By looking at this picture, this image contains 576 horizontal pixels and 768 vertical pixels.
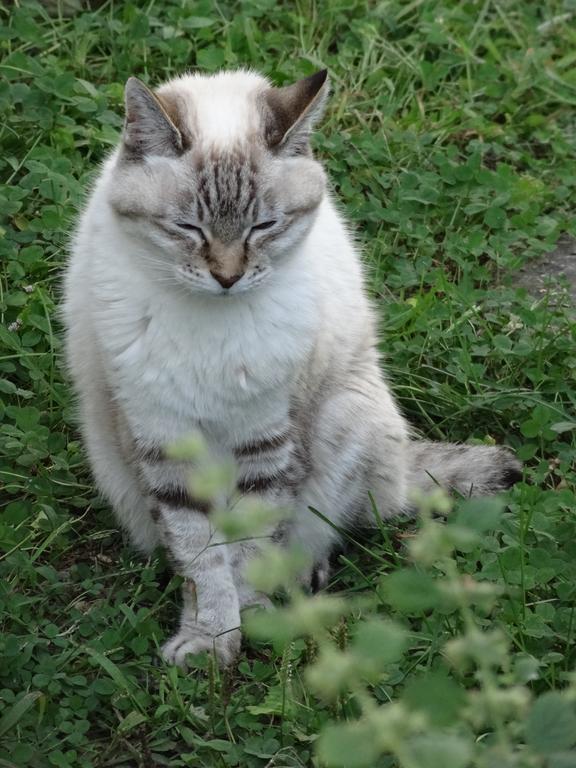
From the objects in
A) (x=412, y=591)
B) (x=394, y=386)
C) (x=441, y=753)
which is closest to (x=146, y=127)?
Result: (x=394, y=386)

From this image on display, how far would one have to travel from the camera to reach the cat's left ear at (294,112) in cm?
356

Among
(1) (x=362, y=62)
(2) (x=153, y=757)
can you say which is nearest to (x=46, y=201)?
(1) (x=362, y=62)

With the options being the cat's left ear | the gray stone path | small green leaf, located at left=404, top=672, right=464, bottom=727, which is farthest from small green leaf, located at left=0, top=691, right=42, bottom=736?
the gray stone path

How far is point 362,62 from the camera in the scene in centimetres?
602

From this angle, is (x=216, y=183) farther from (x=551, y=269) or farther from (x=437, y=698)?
(x=551, y=269)

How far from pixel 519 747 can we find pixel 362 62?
13.4ft

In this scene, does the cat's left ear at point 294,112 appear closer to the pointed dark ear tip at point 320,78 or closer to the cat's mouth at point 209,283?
the pointed dark ear tip at point 320,78

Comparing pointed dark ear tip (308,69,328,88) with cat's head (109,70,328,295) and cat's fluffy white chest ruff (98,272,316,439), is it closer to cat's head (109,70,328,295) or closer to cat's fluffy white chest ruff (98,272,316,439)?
cat's head (109,70,328,295)

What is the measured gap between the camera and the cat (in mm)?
3521

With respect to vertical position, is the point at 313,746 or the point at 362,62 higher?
the point at 362,62

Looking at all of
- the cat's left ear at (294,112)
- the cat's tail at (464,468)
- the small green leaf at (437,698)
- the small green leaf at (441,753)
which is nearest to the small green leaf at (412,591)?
the small green leaf at (437,698)

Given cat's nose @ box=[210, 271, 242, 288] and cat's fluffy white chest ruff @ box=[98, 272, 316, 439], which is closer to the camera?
cat's nose @ box=[210, 271, 242, 288]

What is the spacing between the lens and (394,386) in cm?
474

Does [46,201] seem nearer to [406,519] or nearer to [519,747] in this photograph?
[406,519]
